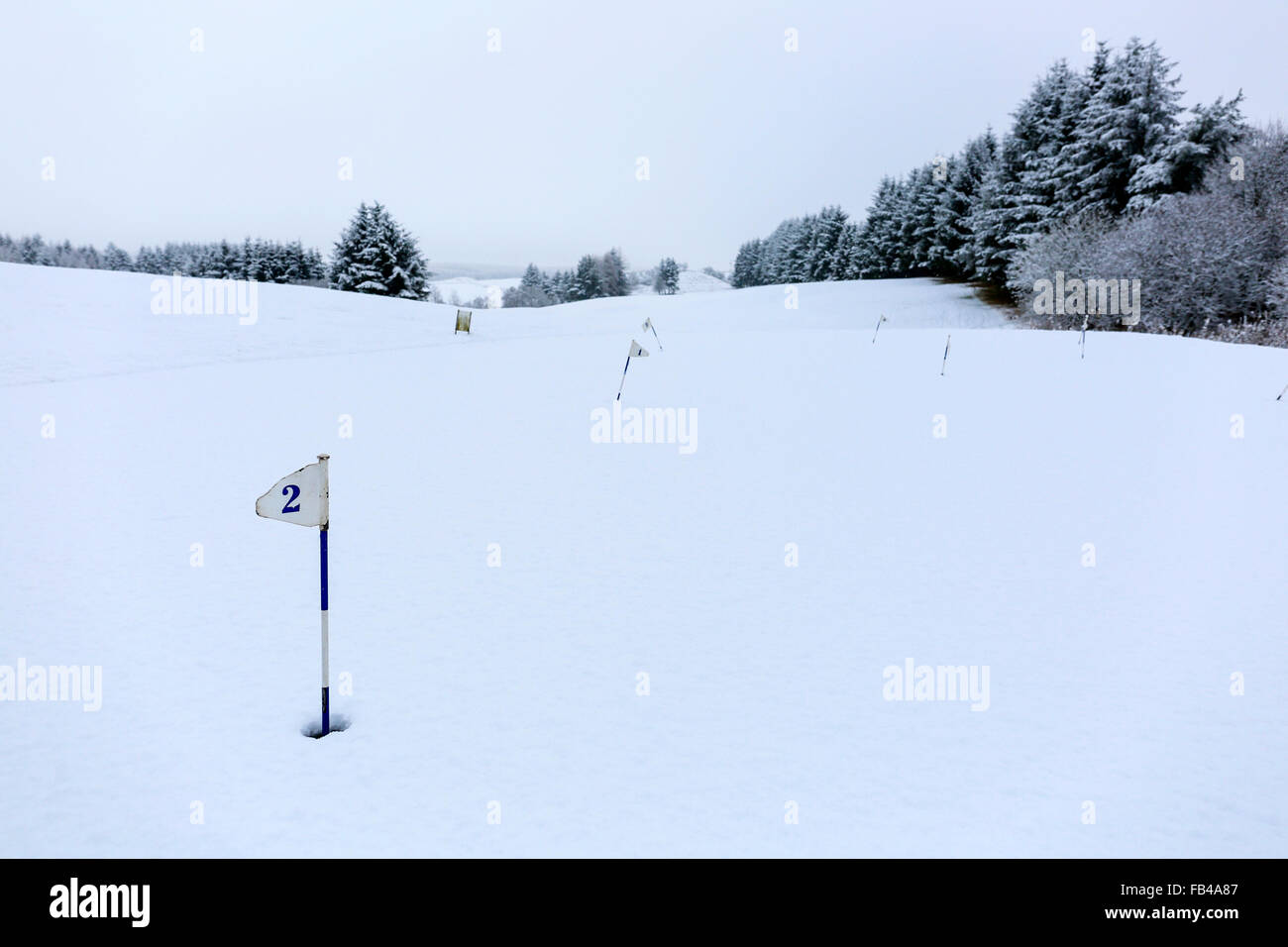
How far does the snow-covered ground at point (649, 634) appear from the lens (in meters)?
4.00

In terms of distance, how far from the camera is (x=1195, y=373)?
18469 millimetres

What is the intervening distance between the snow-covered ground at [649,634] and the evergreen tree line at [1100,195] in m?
22.7

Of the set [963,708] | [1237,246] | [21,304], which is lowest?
[963,708]

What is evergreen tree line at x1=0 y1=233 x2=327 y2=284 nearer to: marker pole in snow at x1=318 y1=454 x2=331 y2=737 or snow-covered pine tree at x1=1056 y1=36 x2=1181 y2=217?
snow-covered pine tree at x1=1056 y1=36 x2=1181 y2=217

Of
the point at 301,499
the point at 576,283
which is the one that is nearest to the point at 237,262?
the point at 576,283

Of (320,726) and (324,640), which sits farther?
(320,726)

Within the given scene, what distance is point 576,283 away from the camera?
84688 mm

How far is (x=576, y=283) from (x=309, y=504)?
272ft

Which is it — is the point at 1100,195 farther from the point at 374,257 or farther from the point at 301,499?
the point at 301,499

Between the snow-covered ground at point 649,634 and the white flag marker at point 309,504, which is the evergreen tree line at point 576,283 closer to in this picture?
the snow-covered ground at point 649,634

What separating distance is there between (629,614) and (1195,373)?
1847cm
